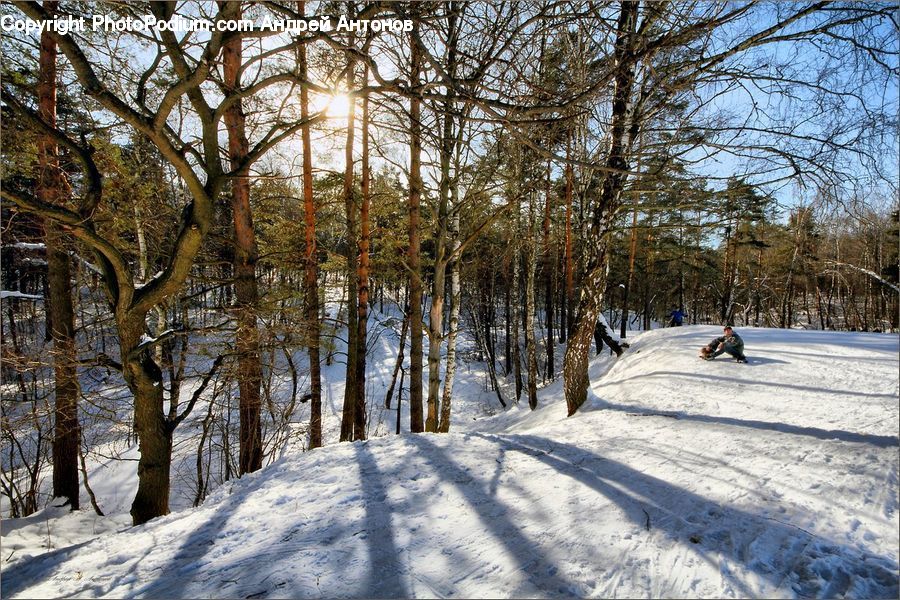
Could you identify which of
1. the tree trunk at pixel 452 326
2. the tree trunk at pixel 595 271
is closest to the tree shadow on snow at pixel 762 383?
the tree trunk at pixel 595 271

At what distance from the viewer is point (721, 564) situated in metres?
1.82

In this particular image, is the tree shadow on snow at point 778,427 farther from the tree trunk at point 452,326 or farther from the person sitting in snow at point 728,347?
the tree trunk at point 452,326

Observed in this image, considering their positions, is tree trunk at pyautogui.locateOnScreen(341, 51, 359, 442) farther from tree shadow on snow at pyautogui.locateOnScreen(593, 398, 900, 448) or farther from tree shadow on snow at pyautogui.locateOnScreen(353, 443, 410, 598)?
tree shadow on snow at pyautogui.locateOnScreen(593, 398, 900, 448)

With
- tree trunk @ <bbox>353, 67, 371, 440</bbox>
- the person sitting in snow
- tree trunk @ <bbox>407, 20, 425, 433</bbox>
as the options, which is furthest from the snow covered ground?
tree trunk @ <bbox>353, 67, 371, 440</bbox>

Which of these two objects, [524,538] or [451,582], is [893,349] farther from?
[451,582]

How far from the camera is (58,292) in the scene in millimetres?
5785

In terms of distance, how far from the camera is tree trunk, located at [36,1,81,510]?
4.88 metres

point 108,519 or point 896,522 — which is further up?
point 896,522

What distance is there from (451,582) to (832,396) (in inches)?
174

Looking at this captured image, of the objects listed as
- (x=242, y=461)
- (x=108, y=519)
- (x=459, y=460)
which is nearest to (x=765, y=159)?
(x=459, y=460)

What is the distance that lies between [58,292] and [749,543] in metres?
9.06

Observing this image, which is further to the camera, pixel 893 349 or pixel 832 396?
pixel 832 396

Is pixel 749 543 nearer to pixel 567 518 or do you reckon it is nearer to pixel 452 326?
pixel 567 518

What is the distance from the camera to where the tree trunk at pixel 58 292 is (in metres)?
4.88
